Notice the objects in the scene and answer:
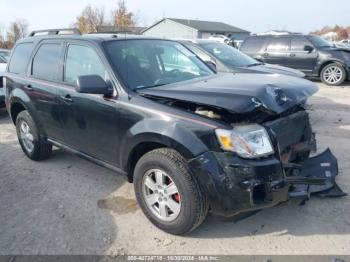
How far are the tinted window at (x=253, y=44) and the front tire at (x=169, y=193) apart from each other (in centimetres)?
1014

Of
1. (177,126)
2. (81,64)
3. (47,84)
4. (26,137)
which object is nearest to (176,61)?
(81,64)

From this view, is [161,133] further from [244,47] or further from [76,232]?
[244,47]

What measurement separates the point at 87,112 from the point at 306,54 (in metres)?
9.88

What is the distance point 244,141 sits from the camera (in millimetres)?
2701

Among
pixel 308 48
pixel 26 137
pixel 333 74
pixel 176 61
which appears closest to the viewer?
pixel 176 61

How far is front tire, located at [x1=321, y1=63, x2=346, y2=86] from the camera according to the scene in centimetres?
1101

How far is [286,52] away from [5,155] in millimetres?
9834

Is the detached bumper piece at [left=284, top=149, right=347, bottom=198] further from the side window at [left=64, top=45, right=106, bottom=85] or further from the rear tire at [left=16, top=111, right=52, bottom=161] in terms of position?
the rear tire at [left=16, top=111, right=52, bottom=161]

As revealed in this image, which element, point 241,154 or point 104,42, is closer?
point 241,154

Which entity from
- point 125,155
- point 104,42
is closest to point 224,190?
point 125,155

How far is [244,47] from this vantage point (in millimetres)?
12516

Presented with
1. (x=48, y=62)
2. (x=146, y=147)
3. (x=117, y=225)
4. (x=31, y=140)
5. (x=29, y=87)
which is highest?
(x=48, y=62)

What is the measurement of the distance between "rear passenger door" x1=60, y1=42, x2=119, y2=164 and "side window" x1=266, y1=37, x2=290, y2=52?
31.3ft

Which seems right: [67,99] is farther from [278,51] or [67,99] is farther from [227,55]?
[278,51]
